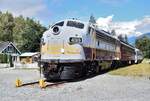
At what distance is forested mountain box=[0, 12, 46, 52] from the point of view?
9919cm

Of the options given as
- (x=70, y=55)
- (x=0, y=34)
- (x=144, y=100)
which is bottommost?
(x=144, y=100)

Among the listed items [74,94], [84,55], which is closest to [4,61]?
[84,55]

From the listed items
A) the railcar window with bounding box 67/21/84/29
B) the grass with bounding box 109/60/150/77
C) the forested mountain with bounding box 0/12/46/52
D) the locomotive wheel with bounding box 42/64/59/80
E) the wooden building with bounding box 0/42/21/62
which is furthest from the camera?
the forested mountain with bounding box 0/12/46/52

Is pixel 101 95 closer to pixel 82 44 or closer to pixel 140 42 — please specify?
pixel 82 44

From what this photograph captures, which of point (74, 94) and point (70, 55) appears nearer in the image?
point (74, 94)

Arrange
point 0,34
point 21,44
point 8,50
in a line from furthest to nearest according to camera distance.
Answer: point 0,34 → point 21,44 → point 8,50

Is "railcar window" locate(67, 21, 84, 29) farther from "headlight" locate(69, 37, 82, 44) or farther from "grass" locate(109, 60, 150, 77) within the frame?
"grass" locate(109, 60, 150, 77)

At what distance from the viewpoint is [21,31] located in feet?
347

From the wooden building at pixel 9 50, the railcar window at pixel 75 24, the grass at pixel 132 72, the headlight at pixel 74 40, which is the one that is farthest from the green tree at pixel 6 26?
the headlight at pixel 74 40

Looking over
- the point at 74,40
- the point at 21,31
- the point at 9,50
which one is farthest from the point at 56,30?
the point at 21,31

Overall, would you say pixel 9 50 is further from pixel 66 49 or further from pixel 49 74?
pixel 66 49

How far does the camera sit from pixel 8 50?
89.4m

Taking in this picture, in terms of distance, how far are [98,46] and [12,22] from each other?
9879 cm

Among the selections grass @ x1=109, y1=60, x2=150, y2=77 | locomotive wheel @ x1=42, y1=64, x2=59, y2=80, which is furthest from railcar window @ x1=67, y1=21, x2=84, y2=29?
grass @ x1=109, y1=60, x2=150, y2=77
